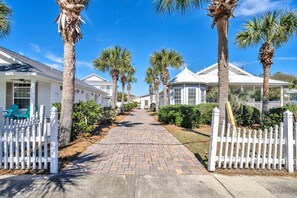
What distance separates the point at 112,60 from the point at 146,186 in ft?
67.1

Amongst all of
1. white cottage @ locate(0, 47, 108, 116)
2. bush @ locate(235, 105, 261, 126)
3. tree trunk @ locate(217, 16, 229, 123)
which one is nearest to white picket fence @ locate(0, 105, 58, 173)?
tree trunk @ locate(217, 16, 229, 123)

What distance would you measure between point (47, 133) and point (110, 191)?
2198mm

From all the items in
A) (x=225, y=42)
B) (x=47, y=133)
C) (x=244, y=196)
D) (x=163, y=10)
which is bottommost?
(x=244, y=196)

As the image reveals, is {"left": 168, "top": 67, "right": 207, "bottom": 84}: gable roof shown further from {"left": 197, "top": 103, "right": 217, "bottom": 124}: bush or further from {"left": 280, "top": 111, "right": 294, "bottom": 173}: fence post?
{"left": 280, "top": 111, "right": 294, "bottom": 173}: fence post

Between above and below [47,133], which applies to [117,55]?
above

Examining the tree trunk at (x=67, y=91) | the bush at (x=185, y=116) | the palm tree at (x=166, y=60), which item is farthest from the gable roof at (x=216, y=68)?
the tree trunk at (x=67, y=91)

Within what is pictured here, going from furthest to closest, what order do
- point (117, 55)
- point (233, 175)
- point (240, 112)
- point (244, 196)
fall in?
point (117, 55), point (240, 112), point (233, 175), point (244, 196)

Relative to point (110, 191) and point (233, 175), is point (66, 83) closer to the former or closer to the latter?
point (110, 191)

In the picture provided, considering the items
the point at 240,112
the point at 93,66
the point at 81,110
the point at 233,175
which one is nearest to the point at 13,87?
the point at 81,110

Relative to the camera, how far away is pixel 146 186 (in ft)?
13.1

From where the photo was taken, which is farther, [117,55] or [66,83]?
[117,55]

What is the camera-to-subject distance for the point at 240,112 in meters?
13.4

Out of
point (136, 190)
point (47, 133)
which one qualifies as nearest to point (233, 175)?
point (136, 190)

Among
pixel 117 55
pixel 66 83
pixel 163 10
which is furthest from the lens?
pixel 117 55
